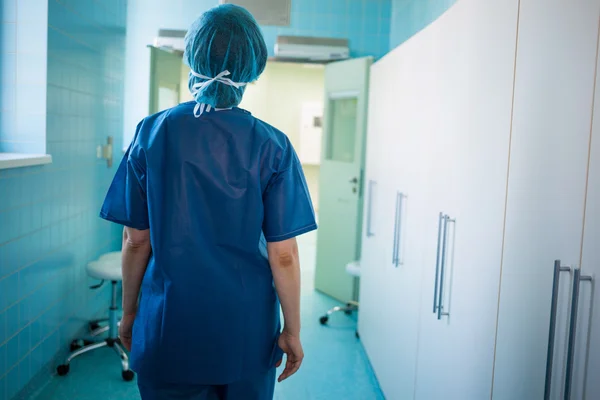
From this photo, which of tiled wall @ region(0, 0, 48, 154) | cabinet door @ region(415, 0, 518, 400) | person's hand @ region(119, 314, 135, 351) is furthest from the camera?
tiled wall @ region(0, 0, 48, 154)

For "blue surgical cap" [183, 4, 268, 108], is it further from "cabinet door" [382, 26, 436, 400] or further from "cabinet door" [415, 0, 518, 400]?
"cabinet door" [382, 26, 436, 400]

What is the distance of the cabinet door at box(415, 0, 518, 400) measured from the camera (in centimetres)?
152

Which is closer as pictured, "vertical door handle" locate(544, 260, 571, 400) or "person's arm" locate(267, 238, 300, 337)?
"vertical door handle" locate(544, 260, 571, 400)

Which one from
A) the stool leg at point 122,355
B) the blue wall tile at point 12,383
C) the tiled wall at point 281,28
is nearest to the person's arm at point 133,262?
the blue wall tile at point 12,383

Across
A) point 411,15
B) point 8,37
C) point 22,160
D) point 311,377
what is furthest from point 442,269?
point 411,15

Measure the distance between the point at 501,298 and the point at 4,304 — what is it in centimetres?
202

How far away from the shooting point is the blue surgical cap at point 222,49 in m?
1.45

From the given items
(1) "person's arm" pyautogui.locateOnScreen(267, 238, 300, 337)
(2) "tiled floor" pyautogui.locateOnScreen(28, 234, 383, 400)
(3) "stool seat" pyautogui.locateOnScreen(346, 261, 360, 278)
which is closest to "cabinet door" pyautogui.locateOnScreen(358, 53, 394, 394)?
(2) "tiled floor" pyautogui.locateOnScreen(28, 234, 383, 400)

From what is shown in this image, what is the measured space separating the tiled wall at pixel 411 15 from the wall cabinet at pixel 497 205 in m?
0.80

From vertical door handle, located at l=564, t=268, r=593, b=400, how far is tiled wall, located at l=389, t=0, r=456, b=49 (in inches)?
88.4

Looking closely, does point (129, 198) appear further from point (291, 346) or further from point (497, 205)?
point (497, 205)

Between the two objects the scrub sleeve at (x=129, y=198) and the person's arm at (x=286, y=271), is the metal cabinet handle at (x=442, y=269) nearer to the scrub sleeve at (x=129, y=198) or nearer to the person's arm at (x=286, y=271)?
the person's arm at (x=286, y=271)

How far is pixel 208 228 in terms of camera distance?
1.41 m

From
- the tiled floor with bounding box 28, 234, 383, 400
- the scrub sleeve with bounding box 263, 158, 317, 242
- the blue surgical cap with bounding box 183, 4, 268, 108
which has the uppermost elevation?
the blue surgical cap with bounding box 183, 4, 268, 108
